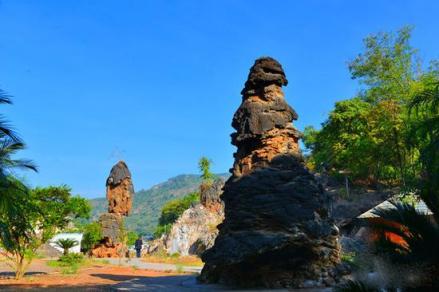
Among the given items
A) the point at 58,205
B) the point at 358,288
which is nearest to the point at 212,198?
the point at 58,205

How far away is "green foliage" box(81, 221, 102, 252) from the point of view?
40100mm

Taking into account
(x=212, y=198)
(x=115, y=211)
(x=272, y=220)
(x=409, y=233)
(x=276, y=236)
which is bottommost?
(x=409, y=233)

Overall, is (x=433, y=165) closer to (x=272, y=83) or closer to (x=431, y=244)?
(x=272, y=83)

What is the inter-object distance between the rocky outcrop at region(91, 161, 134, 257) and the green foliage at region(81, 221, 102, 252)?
0.47 meters

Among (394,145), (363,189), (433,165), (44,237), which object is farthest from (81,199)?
(363,189)

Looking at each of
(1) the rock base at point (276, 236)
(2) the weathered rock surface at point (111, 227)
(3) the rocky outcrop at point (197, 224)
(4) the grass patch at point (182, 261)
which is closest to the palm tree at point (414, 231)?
(1) the rock base at point (276, 236)

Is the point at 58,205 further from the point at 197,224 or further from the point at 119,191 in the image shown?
the point at 197,224

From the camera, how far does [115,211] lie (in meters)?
42.9

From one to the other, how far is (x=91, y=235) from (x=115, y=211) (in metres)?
3.65

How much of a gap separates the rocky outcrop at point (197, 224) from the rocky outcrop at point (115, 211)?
5.51 meters

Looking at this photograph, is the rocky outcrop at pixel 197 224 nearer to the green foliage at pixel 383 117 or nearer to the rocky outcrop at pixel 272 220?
the green foliage at pixel 383 117

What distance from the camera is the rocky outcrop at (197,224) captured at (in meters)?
44.1

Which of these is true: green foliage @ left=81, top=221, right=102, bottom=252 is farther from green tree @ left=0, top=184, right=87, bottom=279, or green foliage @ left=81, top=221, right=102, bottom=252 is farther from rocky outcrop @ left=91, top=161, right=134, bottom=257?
green tree @ left=0, top=184, right=87, bottom=279

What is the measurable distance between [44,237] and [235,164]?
10.5 meters
